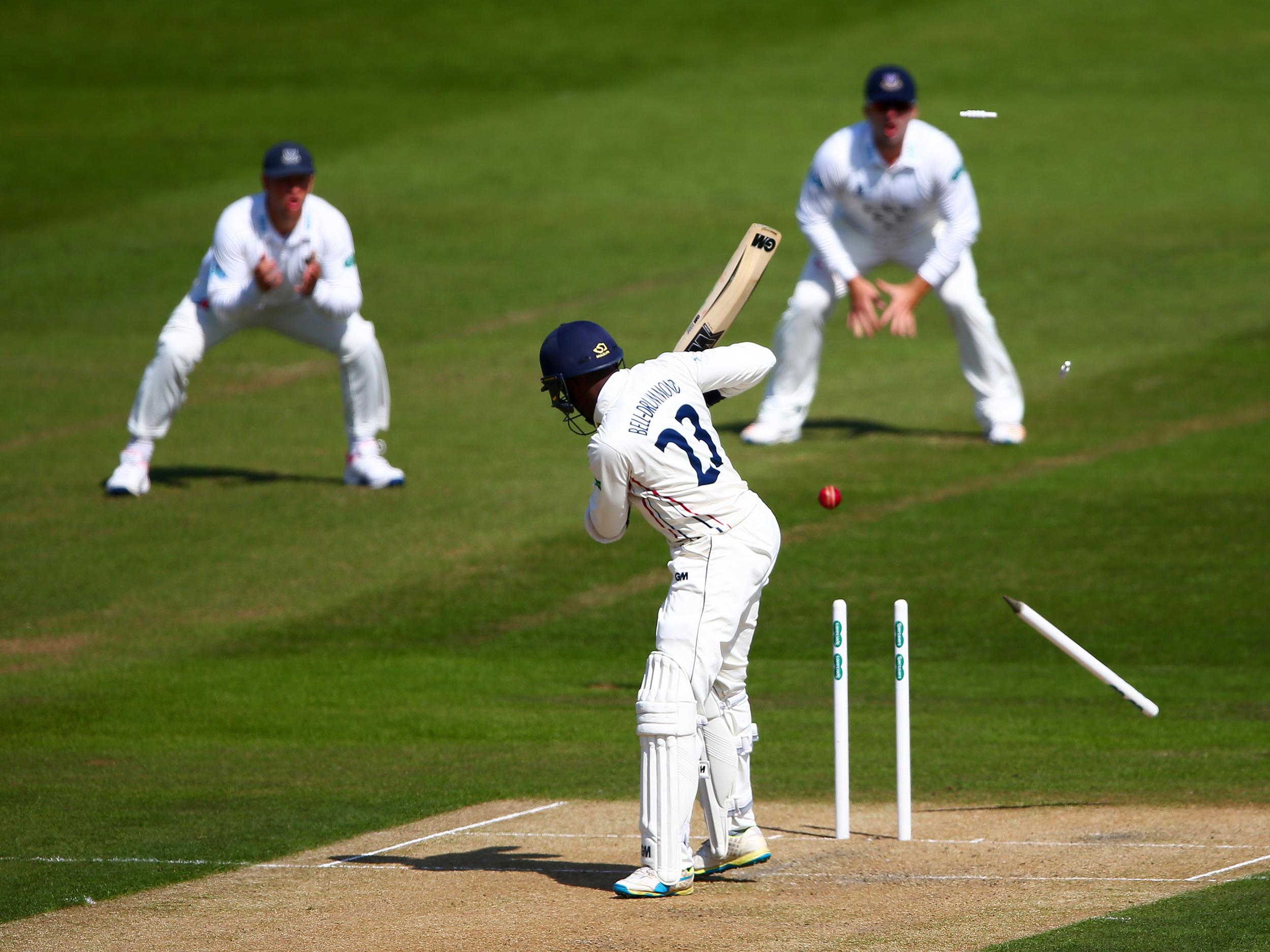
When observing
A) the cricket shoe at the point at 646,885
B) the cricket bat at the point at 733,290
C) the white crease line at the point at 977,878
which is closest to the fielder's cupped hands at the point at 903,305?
the cricket bat at the point at 733,290

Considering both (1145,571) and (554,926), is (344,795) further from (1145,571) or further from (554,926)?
(1145,571)

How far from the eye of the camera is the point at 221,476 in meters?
14.7

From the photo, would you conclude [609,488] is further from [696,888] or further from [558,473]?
[558,473]

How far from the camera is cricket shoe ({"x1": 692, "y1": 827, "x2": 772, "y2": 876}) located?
Answer: 708 centimetres

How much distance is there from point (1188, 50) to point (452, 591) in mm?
25354

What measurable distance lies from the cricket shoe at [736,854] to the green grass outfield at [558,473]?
1396 millimetres

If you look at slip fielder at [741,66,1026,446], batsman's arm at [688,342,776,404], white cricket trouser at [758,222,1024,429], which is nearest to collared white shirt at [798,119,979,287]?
slip fielder at [741,66,1026,446]

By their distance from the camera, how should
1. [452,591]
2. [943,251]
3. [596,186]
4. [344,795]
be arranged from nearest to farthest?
[344,795]
[452,591]
[943,251]
[596,186]

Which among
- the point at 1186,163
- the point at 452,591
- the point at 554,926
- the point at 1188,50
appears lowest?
the point at 554,926

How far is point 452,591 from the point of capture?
1205 centimetres

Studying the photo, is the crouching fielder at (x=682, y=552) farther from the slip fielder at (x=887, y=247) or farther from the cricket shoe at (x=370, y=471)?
the cricket shoe at (x=370, y=471)

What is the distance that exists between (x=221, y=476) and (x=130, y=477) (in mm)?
918

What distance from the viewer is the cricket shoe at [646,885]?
664 centimetres

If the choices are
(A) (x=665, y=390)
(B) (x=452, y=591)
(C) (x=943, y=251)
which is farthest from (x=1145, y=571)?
(A) (x=665, y=390)
